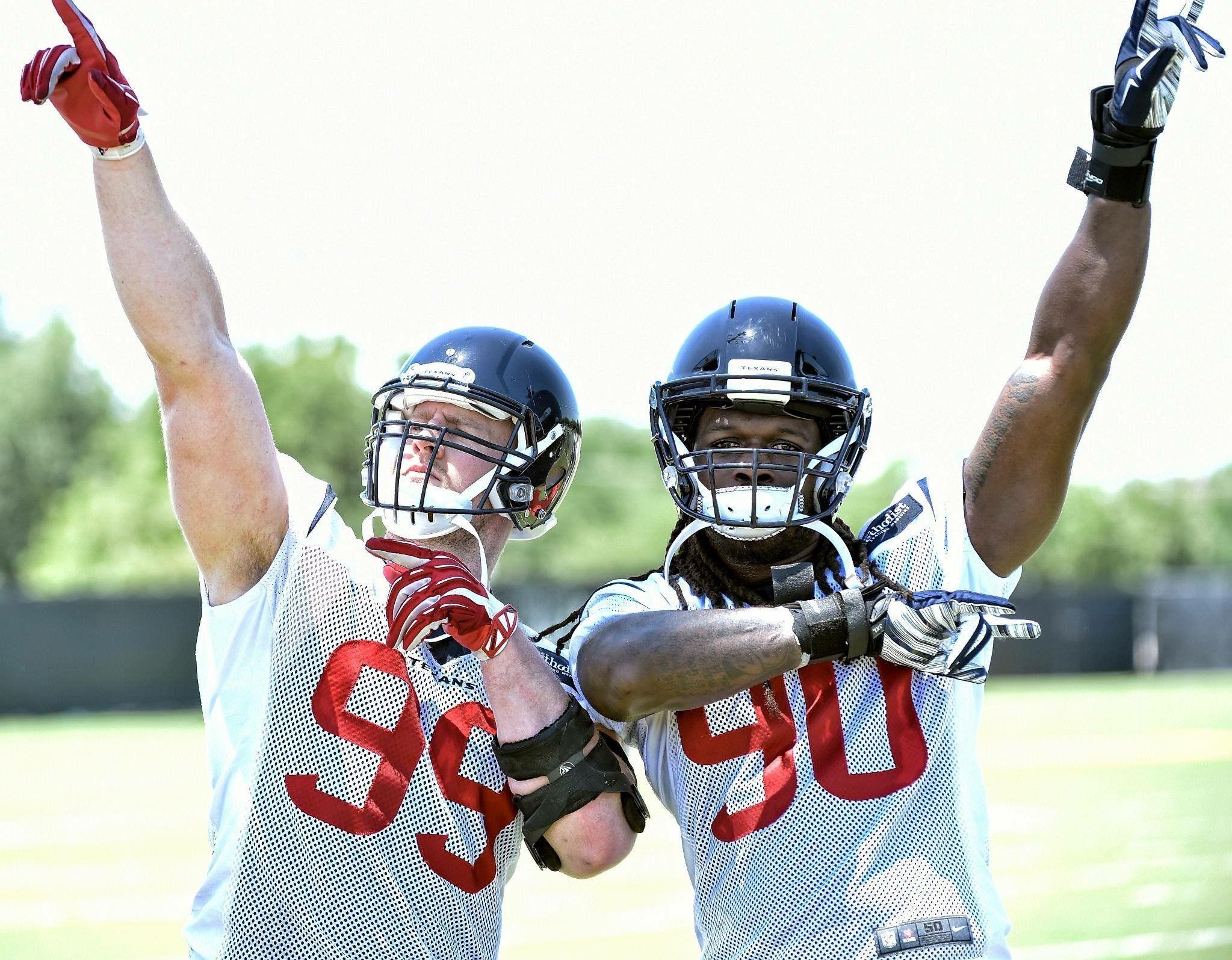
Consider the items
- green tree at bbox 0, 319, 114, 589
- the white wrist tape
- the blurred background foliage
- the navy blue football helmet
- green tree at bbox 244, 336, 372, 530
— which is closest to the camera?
the white wrist tape

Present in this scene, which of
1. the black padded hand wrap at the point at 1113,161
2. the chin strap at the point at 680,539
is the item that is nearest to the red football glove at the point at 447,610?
the chin strap at the point at 680,539

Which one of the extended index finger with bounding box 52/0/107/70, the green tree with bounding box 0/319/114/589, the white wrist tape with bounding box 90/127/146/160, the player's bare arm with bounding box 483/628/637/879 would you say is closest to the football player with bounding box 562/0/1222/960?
the player's bare arm with bounding box 483/628/637/879

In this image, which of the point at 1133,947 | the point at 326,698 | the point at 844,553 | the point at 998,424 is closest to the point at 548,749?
the point at 326,698

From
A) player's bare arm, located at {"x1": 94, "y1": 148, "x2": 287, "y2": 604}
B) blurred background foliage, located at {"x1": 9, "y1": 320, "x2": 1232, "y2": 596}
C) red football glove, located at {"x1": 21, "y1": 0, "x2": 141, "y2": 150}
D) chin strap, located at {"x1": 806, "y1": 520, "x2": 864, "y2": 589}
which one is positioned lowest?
blurred background foliage, located at {"x1": 9, "y1": 320, "x2": 1232, "y2": 596}

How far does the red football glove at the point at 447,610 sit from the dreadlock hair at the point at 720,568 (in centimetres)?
32

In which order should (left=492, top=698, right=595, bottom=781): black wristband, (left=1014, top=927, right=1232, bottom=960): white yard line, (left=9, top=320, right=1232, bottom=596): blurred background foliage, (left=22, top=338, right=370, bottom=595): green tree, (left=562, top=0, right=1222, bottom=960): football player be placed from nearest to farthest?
(left=562, top=0, right=1222, bottom=960): football player
(left=492, top=698, right=595, bottom=781): black wristband
(left=1014, top=927, right=1232, bottom=960): white yard line
(left=22, top=338, right=370, bottom=595): green tree
(left=9, top=320, right=1232, bottom=596): blurred background foliage

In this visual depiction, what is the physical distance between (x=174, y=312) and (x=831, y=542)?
1.49 meters

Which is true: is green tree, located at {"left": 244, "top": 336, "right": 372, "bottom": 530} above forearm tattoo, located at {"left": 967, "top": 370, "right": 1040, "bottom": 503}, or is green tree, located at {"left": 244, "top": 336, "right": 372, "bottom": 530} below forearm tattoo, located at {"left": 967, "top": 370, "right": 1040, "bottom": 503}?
below

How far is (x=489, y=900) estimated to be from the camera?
9.63 feet

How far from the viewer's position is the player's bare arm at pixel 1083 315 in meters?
2.74

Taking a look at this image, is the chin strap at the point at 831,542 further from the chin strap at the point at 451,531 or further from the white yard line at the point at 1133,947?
the white yard line at the point at 1133,947

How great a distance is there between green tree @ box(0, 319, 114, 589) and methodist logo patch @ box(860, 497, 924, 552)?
52192 mm

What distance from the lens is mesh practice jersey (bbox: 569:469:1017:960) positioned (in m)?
2.68

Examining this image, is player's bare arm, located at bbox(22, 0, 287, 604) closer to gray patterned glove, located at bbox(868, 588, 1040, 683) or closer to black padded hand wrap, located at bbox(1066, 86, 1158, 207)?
gray patterned glove, located at bbox(868, 588, 1040, 683)
